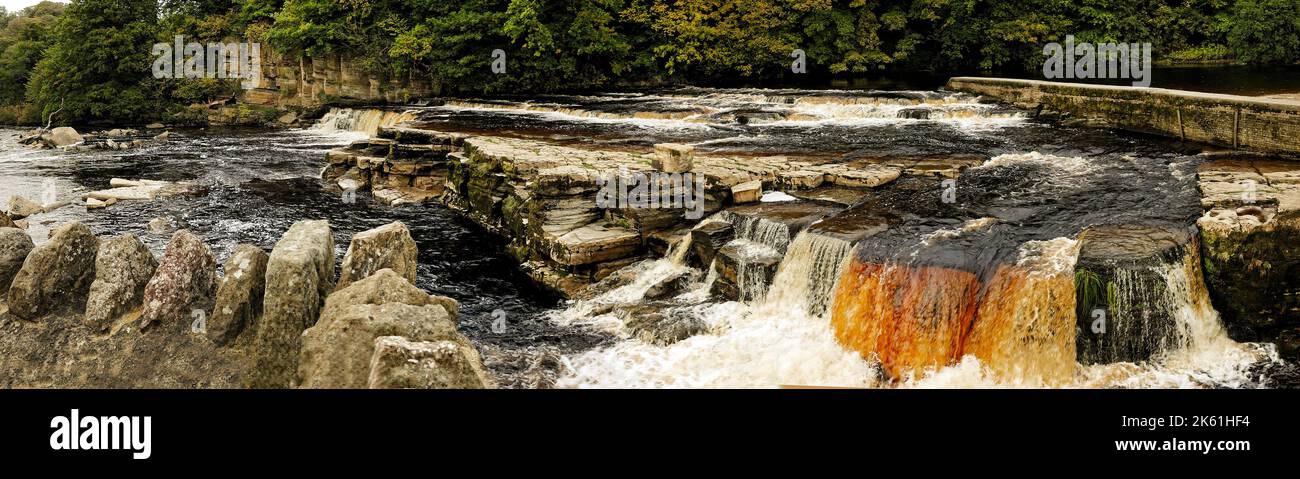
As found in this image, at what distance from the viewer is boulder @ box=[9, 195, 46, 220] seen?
58.6 ft

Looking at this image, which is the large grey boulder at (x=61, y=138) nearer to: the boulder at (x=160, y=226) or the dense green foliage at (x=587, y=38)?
the dense green foliage at (x=587, y=38)

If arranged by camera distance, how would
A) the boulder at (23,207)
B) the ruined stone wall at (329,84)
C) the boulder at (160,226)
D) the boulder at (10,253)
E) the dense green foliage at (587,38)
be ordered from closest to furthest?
1. the boulder at (10,253)
2. the boulder at (160,226)
3. the boulder at (23,207)
4. the dense green foliage at (587,38)
5. the ruined stone wall at (329,84)

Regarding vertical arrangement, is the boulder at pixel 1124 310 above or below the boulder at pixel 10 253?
below

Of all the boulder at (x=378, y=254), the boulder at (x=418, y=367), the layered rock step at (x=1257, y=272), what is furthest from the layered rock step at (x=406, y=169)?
the layered rock step at (x=1257, y=272)

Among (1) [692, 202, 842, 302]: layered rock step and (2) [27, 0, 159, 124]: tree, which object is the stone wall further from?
(2) [27, 0, 159, 124]: tree

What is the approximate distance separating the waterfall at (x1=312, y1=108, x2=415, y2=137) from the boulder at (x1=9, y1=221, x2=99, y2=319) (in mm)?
19066

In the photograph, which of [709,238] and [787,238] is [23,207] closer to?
[709,238]

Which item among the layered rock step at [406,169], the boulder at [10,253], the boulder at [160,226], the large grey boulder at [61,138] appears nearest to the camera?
the boulder at [10,253]

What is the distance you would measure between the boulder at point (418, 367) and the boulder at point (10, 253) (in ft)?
17.8

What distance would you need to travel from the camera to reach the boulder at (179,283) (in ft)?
28.3

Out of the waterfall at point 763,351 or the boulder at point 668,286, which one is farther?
the boulder at point 668,286

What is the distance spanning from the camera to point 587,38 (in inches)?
1474

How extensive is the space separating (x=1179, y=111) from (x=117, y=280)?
62.6 feet

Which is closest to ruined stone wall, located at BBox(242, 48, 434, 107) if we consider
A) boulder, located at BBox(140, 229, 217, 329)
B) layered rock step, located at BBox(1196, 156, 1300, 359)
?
boulder, located at BBox(140, 229, 217, 329)
